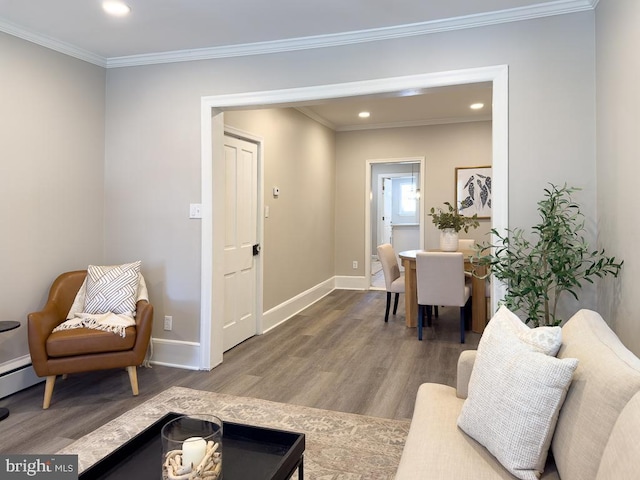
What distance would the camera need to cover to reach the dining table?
15.2 ft

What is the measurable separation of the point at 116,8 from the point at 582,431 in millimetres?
3180

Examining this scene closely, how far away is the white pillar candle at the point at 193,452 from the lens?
50.3 inches

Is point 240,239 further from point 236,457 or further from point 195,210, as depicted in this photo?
point 236,457

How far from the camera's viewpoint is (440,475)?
1.33 metres

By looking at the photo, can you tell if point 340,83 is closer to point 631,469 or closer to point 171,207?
point 171,207

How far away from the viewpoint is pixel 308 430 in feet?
8.34

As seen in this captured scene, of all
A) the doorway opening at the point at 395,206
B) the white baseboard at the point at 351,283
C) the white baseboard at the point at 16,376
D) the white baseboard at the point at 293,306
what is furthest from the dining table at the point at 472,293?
the doorway opening at the point at 395,206

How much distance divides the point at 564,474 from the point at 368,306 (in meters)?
4.70

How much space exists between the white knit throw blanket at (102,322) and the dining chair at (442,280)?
2.62 metres

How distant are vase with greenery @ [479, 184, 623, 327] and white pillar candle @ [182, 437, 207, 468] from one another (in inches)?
73.4

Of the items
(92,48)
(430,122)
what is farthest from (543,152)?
(430,122)

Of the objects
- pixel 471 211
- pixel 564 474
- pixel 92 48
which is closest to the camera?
pixel 564 474

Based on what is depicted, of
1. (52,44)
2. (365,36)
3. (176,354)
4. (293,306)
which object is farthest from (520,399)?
(293,306)

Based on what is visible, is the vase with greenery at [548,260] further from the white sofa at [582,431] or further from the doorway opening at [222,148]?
the white sofa at [582,431]
